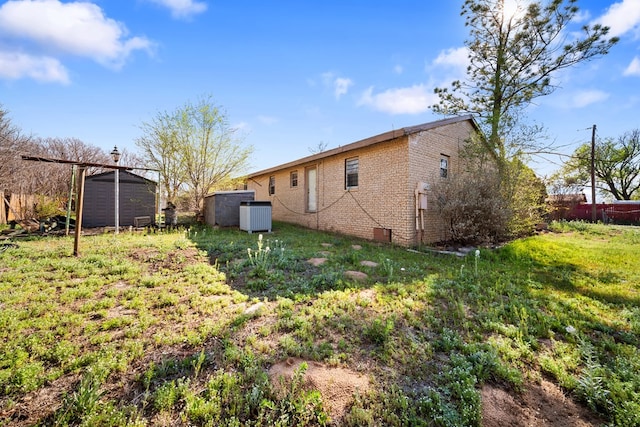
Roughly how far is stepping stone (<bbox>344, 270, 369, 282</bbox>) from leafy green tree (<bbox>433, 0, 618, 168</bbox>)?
6619mm

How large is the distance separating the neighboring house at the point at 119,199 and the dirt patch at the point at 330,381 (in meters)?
10.8

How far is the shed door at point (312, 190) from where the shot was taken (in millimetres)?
10806

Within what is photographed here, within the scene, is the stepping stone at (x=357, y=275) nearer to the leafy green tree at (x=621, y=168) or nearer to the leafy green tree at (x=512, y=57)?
the leafy green tree at (x=512, y=57)

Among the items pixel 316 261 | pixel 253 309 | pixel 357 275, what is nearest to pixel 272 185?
pixel 316 261

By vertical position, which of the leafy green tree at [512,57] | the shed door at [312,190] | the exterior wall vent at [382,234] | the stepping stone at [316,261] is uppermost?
the leafy green tree at [512,57]

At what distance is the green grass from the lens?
5.47 ft

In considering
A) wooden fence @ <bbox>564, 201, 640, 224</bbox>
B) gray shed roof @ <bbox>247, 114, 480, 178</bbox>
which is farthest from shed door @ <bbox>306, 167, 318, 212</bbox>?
wooden fence @ <bbox>564, 201, 640, 224</bbox>

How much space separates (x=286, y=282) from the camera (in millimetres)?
3938

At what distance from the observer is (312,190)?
1104 centimetres

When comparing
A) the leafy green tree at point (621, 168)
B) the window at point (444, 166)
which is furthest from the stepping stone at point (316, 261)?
Answer: the leafy green tree at point (621, 168)

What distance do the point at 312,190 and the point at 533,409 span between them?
9679 millimetres

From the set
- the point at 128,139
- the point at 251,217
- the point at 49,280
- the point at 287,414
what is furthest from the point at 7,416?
the point at 128,139

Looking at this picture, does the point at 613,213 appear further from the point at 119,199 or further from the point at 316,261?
the point at 119,199

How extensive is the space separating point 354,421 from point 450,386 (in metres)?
0.81
